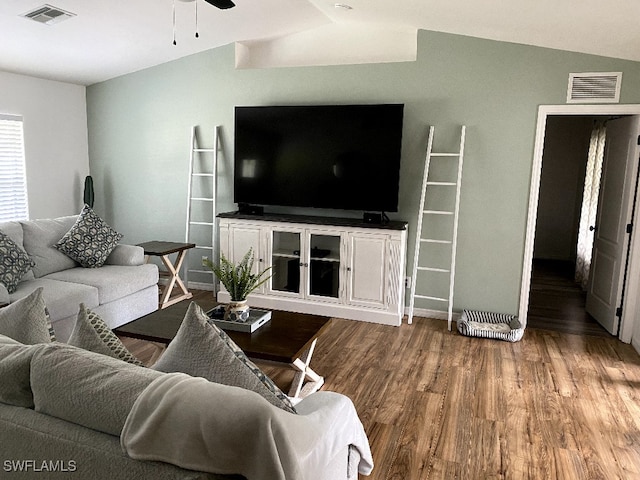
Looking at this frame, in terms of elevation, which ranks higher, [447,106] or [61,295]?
[447,106]

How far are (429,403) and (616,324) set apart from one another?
7.57 ft

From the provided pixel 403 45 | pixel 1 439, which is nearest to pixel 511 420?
pixel 1 439

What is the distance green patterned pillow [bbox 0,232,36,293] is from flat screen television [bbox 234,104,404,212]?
2062mm

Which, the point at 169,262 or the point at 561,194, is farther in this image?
the point at 561,194

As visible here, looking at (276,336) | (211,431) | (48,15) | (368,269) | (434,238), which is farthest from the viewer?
(434,238)

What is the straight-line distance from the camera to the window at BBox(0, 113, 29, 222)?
5094 millimetres

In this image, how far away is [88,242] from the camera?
14.2 feet

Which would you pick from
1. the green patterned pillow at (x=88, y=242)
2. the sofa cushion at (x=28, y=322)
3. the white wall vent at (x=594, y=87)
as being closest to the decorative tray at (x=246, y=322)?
the sofa cushion at (x=28, y=322)

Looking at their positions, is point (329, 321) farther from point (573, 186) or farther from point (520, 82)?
point (573, 186)

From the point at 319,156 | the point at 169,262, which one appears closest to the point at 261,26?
the point at 319,156

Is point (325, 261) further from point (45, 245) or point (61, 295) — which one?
point (45, 245)

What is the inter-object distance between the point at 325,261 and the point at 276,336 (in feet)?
6.32

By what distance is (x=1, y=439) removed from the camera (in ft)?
4.53

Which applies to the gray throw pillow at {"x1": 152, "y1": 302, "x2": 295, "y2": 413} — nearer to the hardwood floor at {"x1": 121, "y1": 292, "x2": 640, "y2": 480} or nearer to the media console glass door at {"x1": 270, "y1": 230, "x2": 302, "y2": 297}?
the hardwood floor at {"x1": 121, "y1": 292, "x2": 640, "y2": 480}
